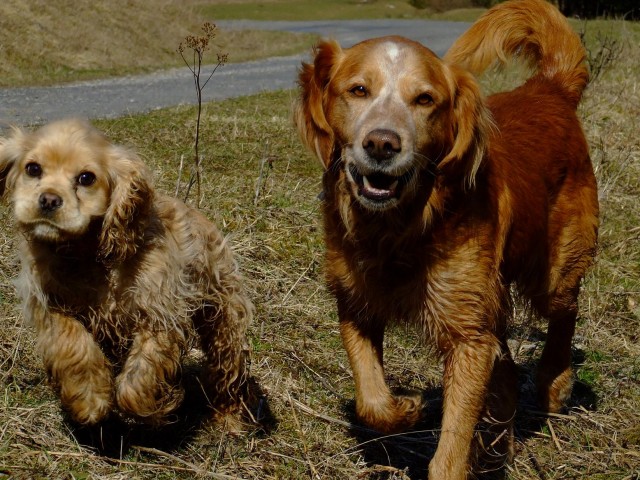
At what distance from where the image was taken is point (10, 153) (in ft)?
12.7

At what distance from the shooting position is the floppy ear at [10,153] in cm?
384

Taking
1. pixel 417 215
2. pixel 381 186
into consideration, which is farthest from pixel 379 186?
pixel 417 215

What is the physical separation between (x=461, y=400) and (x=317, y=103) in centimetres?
142

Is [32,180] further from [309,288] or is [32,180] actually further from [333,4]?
[333,4]

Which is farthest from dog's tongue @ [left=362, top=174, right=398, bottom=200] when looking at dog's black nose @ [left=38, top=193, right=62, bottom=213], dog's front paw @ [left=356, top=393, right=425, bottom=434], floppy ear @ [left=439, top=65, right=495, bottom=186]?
dog's black nose @ [left=38, top=193, right=62, bottom=213]

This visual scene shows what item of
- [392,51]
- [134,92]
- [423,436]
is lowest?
[134,92]

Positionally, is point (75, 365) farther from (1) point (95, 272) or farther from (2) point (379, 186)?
(2) point (379, 186)

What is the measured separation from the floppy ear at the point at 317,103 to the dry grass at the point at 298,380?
1384 millimetres

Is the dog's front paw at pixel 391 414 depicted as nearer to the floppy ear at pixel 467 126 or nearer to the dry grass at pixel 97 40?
the floppy ear at pixel 467 126

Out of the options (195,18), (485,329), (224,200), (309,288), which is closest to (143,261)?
(485,329)

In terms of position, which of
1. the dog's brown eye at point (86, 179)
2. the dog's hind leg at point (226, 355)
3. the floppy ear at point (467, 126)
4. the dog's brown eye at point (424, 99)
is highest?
the dog's brown eye at point (424, 99)

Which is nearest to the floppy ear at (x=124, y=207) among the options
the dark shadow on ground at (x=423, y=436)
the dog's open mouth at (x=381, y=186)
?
the dog's open mouth at (x=381, y=186)

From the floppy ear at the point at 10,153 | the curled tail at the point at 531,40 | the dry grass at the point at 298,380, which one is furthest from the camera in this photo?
the curled tail at the point at 531,40

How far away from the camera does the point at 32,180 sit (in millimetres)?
3744
